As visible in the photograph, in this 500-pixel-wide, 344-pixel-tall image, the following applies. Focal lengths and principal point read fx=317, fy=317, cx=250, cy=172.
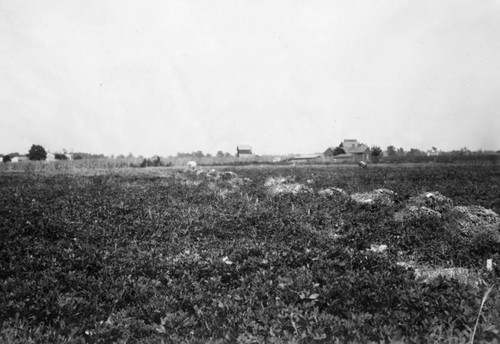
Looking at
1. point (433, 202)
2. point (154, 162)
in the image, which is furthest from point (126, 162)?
point (433, 202)

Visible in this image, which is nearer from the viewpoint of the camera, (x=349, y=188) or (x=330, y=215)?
(x=330, y=215)

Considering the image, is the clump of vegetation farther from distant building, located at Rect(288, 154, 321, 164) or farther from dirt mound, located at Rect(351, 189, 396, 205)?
dirt mound, located at Rect(351, 189, 396, 205)

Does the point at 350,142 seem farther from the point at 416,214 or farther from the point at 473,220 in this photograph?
the point at 473,220

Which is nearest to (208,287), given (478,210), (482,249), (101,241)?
(101,241)

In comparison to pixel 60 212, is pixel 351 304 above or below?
below

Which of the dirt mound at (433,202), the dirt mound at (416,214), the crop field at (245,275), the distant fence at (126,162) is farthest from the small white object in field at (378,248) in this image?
the distant fence at (126,162)

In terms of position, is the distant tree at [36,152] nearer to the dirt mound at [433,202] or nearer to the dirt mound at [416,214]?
the dirt mound at [433,202]

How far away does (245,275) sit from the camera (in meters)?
5.28

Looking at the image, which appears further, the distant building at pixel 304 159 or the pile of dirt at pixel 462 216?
the distant building at pixel 304 159

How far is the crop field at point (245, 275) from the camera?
11.8ft

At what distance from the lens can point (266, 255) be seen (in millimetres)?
5922

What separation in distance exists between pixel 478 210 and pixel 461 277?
493cm

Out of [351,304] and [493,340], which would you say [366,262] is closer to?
[351,304]

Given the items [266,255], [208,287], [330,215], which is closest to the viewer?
[208,287]
